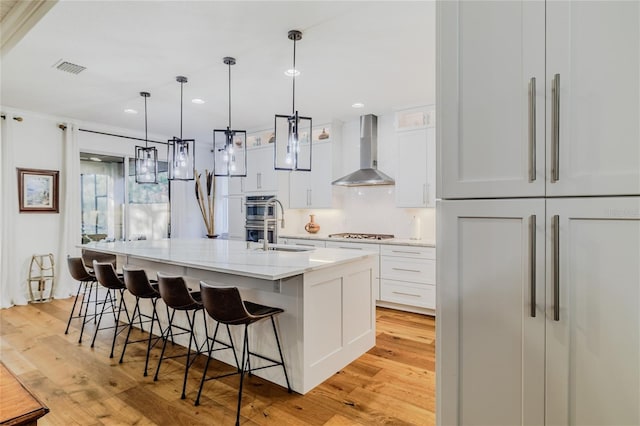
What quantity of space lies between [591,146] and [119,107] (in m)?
5.35

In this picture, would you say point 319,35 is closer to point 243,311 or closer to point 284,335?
point 243,311

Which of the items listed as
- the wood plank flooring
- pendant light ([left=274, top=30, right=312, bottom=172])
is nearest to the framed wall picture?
the wood plank flooring

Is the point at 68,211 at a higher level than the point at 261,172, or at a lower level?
lower

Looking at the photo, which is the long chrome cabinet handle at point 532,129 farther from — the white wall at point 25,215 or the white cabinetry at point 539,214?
the white wall at point 25,215

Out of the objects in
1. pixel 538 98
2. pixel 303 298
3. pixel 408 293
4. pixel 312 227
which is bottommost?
pixel 408 293

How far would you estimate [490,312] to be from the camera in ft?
3.93

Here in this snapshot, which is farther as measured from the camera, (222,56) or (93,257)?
(93,257)

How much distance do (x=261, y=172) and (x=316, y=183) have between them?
3.60 feet

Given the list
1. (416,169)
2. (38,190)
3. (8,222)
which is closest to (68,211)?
(38,190)

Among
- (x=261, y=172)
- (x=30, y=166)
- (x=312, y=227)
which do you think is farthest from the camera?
(x=261, y=172)

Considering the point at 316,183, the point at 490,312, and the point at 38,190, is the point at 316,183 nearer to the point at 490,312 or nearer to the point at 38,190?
the point at 38,190

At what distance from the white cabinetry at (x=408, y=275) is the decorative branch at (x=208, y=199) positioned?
3.83 meters

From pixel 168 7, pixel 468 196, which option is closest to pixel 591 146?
pixel 468 196

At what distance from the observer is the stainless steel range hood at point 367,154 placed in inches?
197
